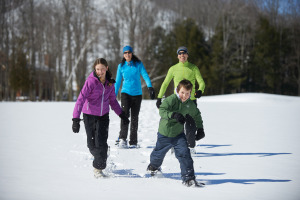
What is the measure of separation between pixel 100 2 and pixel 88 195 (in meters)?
37.1

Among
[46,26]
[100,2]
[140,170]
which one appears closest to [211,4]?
[100,2]

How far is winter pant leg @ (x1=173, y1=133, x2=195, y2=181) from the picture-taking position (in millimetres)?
3298

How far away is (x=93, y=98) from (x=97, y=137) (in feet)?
1.55

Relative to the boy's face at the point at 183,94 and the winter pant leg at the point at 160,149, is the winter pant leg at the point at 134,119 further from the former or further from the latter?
the boy's face at the point at 183,94

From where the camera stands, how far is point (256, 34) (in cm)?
3650

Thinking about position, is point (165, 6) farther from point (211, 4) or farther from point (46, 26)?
point (46, 26)

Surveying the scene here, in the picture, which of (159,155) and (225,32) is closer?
(159,155)

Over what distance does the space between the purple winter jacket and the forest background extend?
2707cm

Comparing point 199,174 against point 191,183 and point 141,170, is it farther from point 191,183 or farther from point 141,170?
point 141,170

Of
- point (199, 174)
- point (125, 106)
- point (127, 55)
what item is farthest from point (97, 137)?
point (127, 55)

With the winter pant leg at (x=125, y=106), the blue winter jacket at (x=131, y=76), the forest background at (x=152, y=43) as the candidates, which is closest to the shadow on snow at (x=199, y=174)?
the winter pant leg at (x=125, y=106)

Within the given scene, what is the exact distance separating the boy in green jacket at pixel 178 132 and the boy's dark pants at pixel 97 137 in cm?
60

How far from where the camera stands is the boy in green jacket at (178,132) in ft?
10.8

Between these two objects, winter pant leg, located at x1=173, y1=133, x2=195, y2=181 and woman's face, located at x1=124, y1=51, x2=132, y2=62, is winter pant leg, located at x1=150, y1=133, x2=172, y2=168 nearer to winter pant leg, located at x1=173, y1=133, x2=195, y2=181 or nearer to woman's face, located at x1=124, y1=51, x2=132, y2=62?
winter pant leg, located at x1=173, y1=133, x2=195, y2=181
